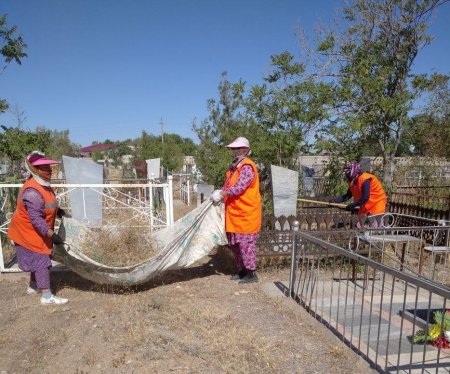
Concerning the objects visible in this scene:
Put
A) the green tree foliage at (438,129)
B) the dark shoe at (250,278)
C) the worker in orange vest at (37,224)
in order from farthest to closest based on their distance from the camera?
1. the green tree foliage at (438,129)
2. the dark shoe at (250,278)
3. the worker in orange vest at (37,224)

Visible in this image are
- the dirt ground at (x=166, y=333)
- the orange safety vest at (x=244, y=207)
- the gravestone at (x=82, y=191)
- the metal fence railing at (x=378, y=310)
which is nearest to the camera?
the metal fence railing at (x=378, y=310)

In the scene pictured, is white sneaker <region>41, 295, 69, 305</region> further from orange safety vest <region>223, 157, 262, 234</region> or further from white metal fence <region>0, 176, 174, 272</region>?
orange safety vest <region>223, 157, 262, 234</region>

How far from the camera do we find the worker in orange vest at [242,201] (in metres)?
4.21

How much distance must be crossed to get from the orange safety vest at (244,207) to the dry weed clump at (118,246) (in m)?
1.01

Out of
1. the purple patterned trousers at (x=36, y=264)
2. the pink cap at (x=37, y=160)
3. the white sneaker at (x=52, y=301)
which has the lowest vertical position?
the white sneaker at (x=52, y=301)

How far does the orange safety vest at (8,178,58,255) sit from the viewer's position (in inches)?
147

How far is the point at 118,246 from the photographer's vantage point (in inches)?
168

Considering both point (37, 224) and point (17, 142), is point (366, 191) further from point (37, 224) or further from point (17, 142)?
point (17, 142)

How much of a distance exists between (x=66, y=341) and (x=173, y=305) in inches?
42.1

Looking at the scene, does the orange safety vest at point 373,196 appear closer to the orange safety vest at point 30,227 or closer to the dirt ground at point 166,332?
the dirt ground at point 166,332

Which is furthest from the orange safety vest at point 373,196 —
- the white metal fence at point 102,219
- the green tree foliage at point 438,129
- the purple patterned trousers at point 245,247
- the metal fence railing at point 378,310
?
the green tree foliage at point 438,129

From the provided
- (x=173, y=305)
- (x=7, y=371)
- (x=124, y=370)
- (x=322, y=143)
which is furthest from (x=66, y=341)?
(x=322, y=143)

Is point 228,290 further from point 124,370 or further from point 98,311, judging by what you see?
point 124,370

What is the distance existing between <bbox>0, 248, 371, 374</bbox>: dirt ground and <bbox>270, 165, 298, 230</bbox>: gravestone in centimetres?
153
